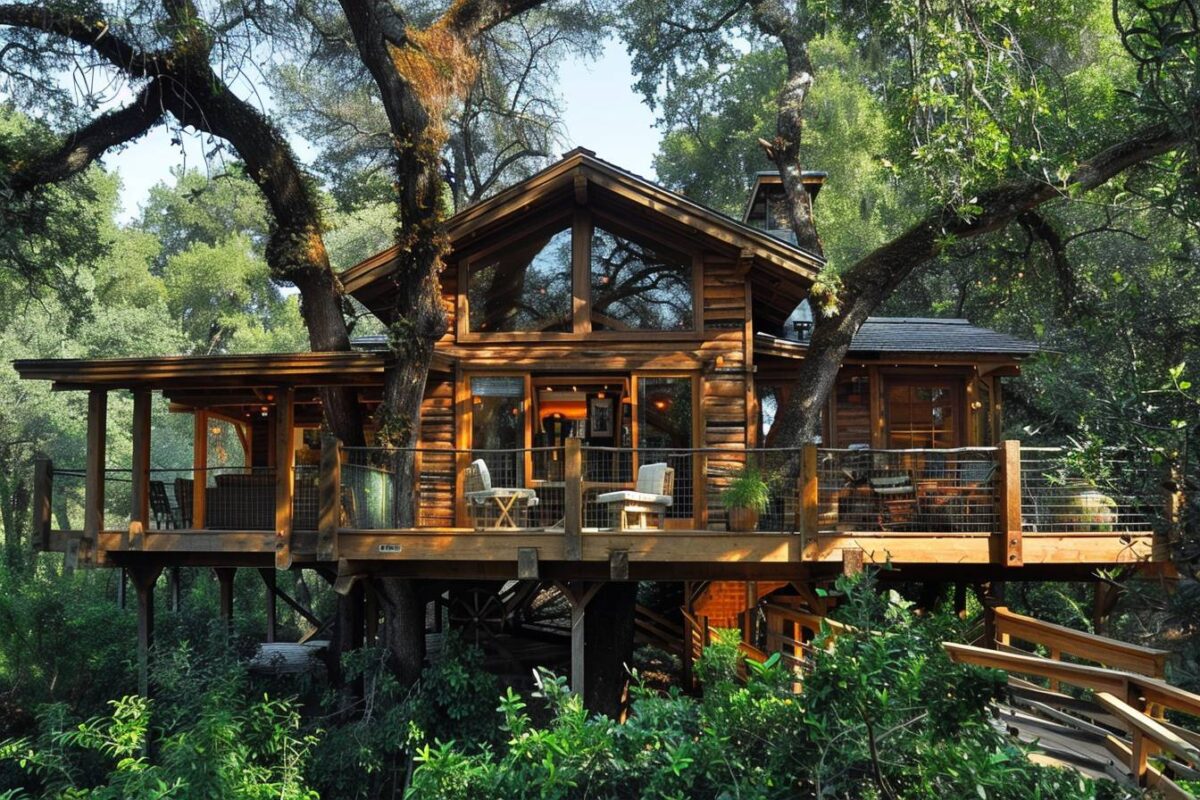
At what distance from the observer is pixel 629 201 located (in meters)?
12.6

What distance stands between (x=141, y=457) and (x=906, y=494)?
8.47 meters

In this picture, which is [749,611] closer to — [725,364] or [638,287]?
[725,364]

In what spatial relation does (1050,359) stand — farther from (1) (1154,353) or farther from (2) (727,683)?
(2) (727,683)

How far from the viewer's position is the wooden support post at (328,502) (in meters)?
10.3

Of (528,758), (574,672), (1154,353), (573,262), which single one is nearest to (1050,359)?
(1154,353)

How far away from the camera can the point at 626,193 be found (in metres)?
12.3

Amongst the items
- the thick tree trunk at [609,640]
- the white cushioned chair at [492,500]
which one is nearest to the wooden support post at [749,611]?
the thick tree trunk at [609,640]

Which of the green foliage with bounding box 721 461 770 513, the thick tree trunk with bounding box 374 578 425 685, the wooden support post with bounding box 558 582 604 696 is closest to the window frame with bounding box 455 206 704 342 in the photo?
the green foliage with bounding box 721 461 770 513

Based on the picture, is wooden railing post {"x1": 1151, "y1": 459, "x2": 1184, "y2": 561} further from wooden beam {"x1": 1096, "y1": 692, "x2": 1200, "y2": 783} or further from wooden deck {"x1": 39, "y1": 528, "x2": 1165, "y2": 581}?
wooden deck {"x1": 39, "y1": 528, "x2": 1165, "y2": 581}

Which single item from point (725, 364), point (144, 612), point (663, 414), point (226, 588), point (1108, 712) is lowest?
point (226, 588)

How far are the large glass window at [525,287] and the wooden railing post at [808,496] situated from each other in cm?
393

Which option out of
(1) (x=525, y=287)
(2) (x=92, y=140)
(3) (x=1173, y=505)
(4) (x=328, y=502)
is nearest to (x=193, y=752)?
(4) (x=328, y=502)

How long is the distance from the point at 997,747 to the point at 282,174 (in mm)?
10502

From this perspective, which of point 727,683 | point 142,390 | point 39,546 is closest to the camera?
point 727,683
